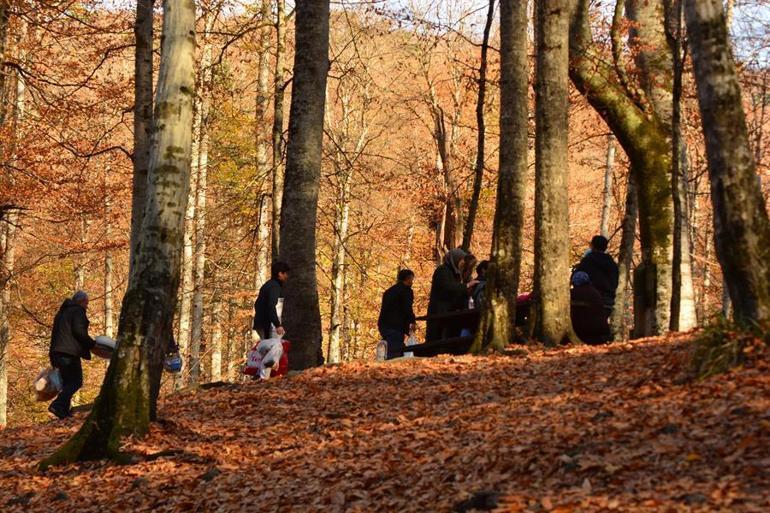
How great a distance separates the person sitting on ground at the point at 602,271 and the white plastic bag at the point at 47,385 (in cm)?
786

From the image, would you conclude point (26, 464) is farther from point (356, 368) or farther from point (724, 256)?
point (724, 256)

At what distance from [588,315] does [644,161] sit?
265cm

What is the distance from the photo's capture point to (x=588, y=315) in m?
13.5

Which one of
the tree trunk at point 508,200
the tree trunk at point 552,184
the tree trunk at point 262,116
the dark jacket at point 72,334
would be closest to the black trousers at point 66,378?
the dark jacket at point 72,334

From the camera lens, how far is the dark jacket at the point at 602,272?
14.6 meters

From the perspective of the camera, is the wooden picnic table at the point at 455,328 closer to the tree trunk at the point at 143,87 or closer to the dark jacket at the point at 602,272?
the dark jacket at the point at 602,272

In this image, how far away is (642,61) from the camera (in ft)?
49.1

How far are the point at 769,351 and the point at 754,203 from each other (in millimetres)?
1126

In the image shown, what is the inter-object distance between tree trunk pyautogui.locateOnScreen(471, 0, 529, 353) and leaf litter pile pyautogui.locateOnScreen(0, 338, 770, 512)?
59 cm

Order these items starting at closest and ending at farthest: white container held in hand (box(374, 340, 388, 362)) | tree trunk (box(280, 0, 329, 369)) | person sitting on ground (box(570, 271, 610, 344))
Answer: tree trunk (box(280, 0, 329, 369)) < person sitting on ground (box(570, 271, 610, 344)) < white container held in hand (box(374, 340, 388, 362))

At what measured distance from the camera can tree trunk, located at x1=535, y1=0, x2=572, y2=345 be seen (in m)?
12.4

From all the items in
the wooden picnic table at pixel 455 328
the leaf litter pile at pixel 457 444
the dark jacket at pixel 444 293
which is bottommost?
the leaf litter pile at pixel 457 444

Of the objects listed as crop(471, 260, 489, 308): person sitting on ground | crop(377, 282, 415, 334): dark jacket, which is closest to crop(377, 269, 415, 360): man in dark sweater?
crop(377, 282, 415, 334): dark jacket

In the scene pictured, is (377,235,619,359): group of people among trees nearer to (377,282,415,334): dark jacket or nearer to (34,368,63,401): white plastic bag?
(377,282,415,334): dark jacket
